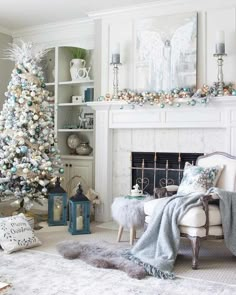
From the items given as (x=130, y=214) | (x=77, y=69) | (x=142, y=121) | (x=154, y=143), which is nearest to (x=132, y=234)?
(x=130, y=214)

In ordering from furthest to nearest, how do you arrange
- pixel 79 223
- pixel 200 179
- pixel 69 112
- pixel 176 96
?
pixel 69 112
pixel 176 96
pixel 79 223
pixel 200 179

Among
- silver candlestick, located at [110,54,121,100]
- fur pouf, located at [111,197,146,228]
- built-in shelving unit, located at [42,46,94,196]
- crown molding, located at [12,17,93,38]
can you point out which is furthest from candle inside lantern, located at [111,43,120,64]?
fur pouf, located at [111,197,146,228]

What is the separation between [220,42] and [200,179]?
164 centimetres

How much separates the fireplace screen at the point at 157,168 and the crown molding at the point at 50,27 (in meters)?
2.17

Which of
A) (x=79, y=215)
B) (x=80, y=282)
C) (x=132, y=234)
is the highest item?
(x=79, y=215)

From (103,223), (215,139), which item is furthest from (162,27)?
(103,223)

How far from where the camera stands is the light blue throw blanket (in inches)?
135

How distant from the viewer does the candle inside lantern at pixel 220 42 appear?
14.7 feet

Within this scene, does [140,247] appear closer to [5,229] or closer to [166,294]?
[166,294]

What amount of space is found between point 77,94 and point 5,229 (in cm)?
303

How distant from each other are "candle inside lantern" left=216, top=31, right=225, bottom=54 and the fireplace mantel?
54cm

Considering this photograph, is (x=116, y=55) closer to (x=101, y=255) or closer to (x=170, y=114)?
(x=170, y=114)

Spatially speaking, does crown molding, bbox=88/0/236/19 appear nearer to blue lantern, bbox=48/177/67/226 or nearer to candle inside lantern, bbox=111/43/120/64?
candle inside lantern, bbox=111/43/120/64

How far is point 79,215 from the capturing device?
4633 mm
